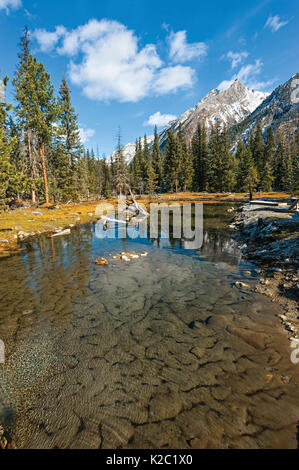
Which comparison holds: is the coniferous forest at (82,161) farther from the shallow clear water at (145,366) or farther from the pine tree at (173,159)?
the shallow clear water at (145,366)

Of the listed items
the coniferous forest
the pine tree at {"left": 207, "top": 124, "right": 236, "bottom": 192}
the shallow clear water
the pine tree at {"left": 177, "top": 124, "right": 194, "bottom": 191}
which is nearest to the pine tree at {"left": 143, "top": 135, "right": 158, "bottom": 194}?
the coniferous forest

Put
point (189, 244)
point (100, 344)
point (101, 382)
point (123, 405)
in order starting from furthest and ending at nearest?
point (189, 244) → point (100, 344) → point (101, 382) → point (123, 405)

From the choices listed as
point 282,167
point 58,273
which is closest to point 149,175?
point 282,167

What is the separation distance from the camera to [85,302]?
7.51 m

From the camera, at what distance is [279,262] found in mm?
9430

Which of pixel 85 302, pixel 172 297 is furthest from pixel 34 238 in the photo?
pixel 172 297

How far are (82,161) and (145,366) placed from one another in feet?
187

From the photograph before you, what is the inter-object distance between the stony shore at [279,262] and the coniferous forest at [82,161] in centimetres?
1861

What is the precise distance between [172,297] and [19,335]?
204 inches

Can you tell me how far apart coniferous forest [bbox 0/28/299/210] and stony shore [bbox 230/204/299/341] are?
61.0 feet

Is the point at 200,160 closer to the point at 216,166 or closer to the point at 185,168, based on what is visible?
the point at 185,168
